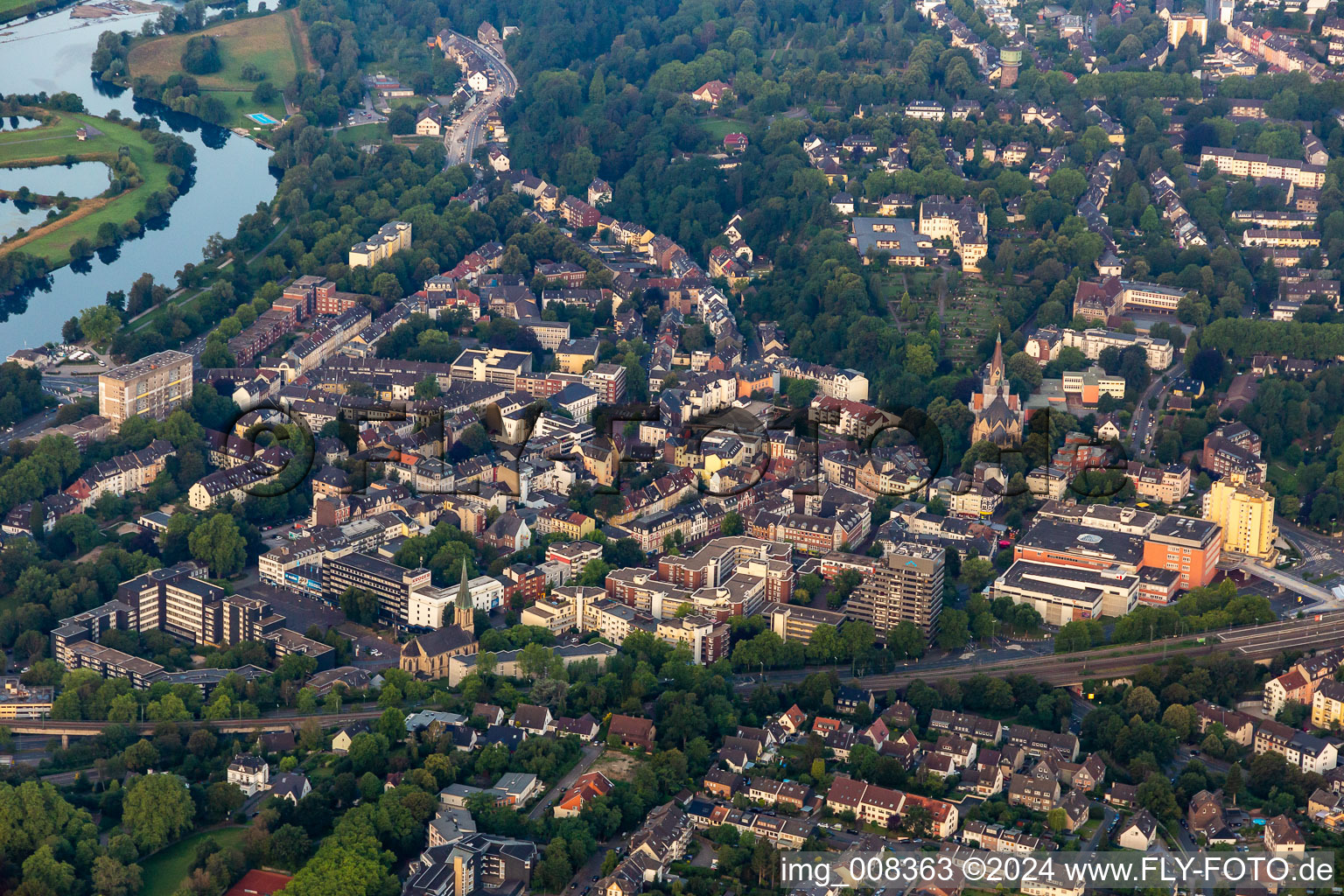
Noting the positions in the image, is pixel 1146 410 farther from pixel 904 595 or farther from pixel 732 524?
pixel 904 595

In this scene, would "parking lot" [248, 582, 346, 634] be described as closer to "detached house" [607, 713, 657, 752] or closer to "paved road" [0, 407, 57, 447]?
"detached house" [607, 713, 657, 752]

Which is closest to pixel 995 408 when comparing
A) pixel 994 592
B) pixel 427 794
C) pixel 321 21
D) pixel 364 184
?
pixel 994 592

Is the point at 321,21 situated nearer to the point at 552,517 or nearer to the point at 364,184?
the point at 364,184

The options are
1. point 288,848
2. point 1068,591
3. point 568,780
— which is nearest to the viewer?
point 288,848

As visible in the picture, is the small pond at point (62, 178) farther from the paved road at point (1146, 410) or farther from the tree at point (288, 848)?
the tree at point (288, 848)

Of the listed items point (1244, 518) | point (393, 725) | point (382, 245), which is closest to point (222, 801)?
point (393, 725)

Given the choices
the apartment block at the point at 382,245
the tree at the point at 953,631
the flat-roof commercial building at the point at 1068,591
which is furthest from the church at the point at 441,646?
the apartment block at the point at 382,245
